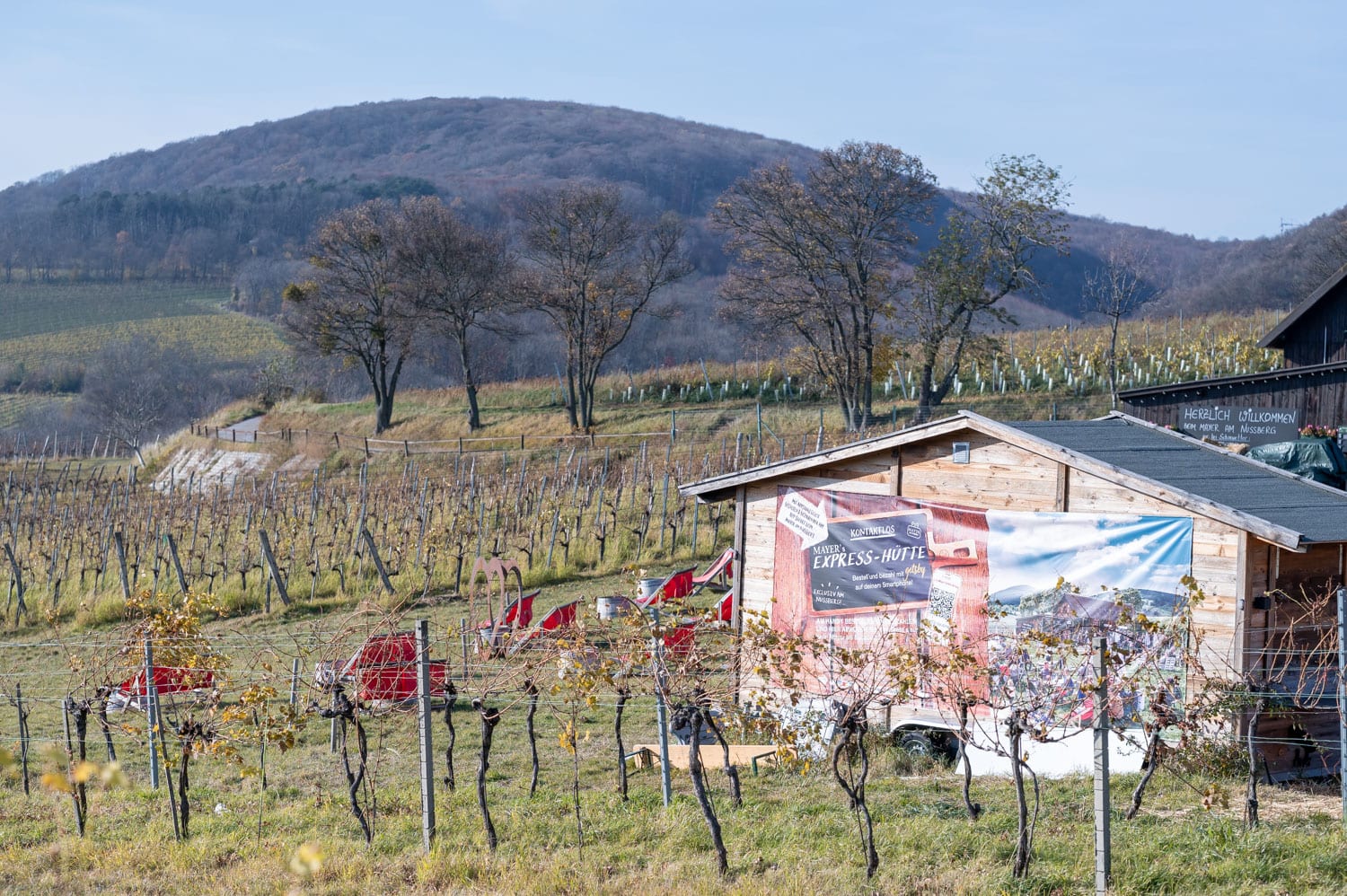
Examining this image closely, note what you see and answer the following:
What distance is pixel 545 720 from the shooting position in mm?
14445

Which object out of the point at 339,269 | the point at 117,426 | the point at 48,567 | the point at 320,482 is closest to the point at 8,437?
the point at 117,426

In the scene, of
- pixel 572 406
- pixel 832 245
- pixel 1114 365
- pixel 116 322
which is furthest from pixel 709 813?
pixel 116 322

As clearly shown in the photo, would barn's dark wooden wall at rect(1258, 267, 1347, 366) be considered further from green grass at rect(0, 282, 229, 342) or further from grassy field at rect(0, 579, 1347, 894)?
green grass at rect(0, 282, 229, 342)

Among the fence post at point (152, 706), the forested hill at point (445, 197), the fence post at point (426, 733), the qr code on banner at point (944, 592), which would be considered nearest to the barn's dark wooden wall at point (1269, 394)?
the qr code on banner at point (944, 592)

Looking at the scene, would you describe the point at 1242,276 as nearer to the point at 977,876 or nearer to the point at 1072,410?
the point at 1072,410

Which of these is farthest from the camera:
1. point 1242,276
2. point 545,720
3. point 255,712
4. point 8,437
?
point 1242,276

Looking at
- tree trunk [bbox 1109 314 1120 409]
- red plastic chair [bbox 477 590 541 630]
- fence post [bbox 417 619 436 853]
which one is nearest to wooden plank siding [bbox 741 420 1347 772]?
fence post [bbox 417 619 436 853]

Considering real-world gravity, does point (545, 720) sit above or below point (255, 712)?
below

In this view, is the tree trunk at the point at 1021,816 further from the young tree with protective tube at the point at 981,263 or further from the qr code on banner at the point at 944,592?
the young tree with protective tube at the point at 981,263

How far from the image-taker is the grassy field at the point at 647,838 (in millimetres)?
7305

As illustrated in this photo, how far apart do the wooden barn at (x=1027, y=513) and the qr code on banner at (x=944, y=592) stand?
0.06ft

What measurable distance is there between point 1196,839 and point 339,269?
154 feet

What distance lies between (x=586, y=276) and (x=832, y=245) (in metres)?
10.9

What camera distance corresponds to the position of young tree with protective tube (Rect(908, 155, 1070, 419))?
39125mm
